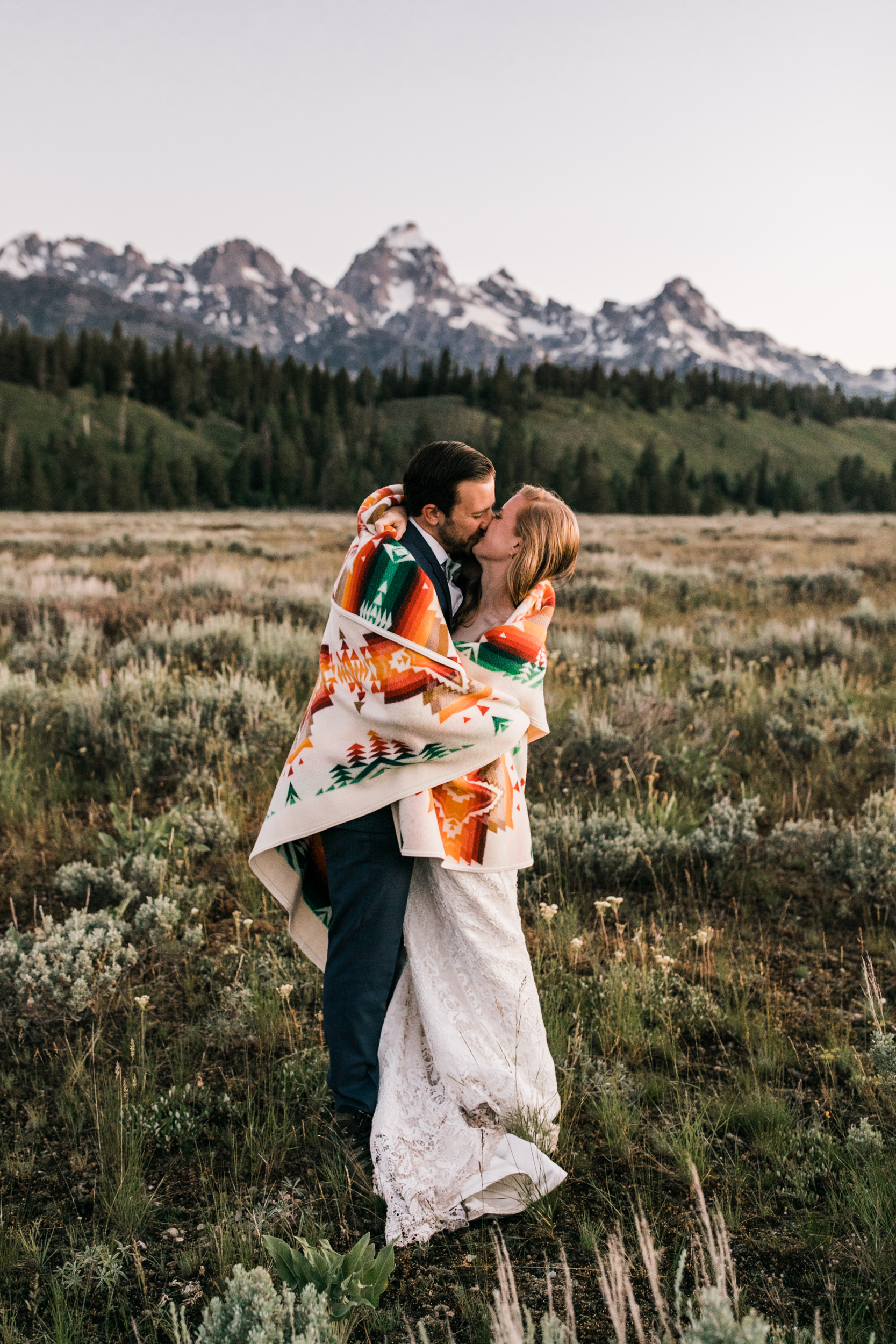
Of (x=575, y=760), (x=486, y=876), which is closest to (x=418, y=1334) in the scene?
(x=486, y=876)

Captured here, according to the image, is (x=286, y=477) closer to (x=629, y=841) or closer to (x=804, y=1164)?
(x=629, y=841)

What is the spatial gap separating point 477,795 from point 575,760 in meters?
3.28

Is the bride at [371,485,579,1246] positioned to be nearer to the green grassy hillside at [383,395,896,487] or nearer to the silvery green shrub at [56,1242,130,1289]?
the silvery green shrub at [56,1242,130,1289]

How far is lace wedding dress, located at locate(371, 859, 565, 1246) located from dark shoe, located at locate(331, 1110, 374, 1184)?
15cm

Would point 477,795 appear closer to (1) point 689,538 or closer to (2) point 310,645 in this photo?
(2) point 310,645

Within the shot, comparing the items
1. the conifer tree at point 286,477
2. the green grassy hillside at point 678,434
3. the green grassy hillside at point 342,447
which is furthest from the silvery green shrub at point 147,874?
the green grassy hillside at point 678,434

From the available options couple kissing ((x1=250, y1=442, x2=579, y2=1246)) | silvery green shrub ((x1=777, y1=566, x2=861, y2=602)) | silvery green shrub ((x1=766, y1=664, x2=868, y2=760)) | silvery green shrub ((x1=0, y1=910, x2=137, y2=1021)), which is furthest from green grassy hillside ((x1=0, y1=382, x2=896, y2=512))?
couple kissing ((x1=250, y1=442, x2=579, y2=1246))

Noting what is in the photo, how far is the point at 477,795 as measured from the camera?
2389 millimetres

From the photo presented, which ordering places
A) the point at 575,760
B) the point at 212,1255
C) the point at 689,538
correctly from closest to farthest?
1. the point at 212,1255
2. the point at 575,760
3. the point at 689,538


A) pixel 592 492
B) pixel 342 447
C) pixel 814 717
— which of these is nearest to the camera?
pixel 814 717

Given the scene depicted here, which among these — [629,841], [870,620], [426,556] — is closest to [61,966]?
[426,556]

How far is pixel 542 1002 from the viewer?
10.4ft

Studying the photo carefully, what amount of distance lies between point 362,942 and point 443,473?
1.40 meters

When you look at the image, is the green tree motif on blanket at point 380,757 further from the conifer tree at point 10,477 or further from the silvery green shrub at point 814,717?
the conifer tree at point 10,477
